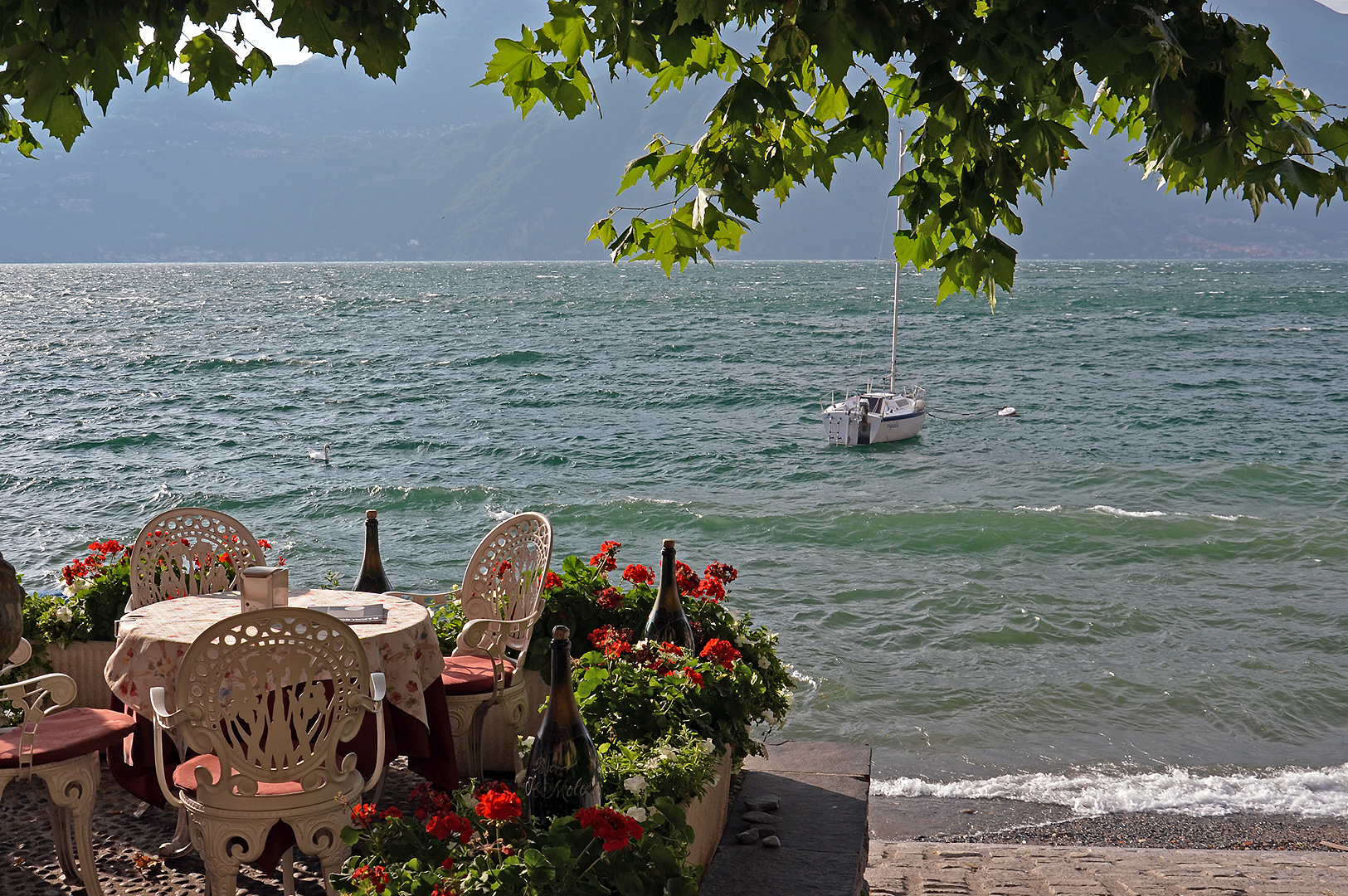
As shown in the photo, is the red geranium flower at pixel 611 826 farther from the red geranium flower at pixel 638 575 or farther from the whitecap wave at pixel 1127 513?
the whitecap wave at pixel 1127 513

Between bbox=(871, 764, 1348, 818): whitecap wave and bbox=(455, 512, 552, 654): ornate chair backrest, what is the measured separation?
3.73 metres

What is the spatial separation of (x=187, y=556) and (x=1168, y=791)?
267 inches

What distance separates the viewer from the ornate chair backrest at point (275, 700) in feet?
10.7

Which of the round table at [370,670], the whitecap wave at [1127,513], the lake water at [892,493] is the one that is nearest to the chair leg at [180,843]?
the round table at [370,670]

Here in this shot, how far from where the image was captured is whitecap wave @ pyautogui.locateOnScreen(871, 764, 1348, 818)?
7121mm

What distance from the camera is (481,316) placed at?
67375mm

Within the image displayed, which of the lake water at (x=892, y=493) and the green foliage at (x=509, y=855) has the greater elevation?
the green foliage at (x=509, y=855)

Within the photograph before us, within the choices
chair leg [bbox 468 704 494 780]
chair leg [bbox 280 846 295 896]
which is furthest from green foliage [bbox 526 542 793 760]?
chair leg [bbox 280 846 295 896]

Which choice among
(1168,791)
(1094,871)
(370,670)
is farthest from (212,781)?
(1168,791)

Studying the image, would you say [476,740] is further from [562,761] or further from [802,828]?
[562,761]

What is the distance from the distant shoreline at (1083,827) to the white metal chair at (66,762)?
448 centimetres

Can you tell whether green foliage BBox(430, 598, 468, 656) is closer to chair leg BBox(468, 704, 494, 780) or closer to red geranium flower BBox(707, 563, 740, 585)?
chair leg BBox(468, 704, 494, 780)

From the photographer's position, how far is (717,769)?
346 cm

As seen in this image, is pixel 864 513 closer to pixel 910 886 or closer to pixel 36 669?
pixel 910 886
